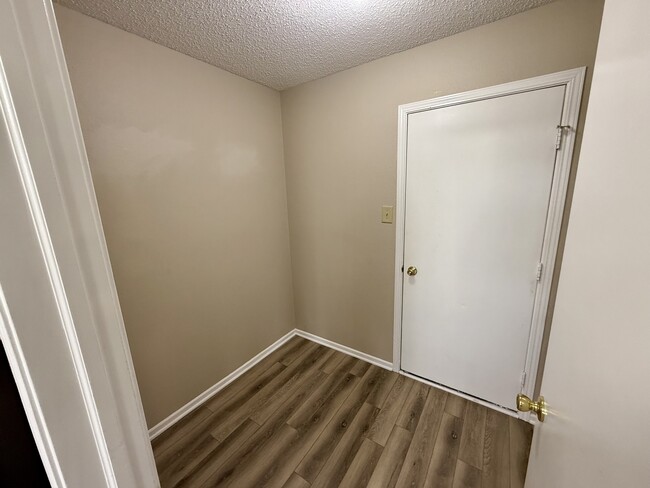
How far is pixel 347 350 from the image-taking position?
7.72ft

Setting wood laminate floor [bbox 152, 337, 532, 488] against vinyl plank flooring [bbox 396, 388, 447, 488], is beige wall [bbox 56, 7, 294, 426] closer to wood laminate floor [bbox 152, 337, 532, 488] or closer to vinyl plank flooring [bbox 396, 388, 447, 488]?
wood laminate floor [bbox 152, 337, 532, 488]

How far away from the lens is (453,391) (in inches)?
73.4

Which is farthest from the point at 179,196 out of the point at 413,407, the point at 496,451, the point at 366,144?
the point at 496,451

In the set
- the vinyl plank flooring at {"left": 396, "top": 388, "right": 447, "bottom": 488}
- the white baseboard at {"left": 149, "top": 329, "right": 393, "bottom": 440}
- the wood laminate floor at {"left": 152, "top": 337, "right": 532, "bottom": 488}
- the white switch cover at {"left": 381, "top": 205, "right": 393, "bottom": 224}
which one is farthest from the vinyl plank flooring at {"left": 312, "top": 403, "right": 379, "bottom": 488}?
the white switch cover at {"left": 381, "top": 205, "right": 393, "bottom": 224}

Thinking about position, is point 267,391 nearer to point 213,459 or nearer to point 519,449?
point 213,459

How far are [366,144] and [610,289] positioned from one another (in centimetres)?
170

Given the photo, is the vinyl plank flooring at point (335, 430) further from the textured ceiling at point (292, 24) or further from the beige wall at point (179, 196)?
the textured ceiling at point (292, 24)

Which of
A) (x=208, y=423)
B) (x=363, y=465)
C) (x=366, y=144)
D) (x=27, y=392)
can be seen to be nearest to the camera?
(x=27, y=392)

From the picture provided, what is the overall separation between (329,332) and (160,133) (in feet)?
6.72

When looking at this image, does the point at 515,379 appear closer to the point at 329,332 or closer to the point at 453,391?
the point at 453,391

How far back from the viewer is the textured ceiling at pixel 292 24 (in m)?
1.19

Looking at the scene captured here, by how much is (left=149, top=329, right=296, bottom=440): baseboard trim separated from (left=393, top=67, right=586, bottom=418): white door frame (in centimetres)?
165

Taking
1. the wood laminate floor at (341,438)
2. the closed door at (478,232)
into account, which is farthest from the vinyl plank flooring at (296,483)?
the closed door at (478,232)

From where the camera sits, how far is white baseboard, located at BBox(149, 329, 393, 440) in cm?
168
